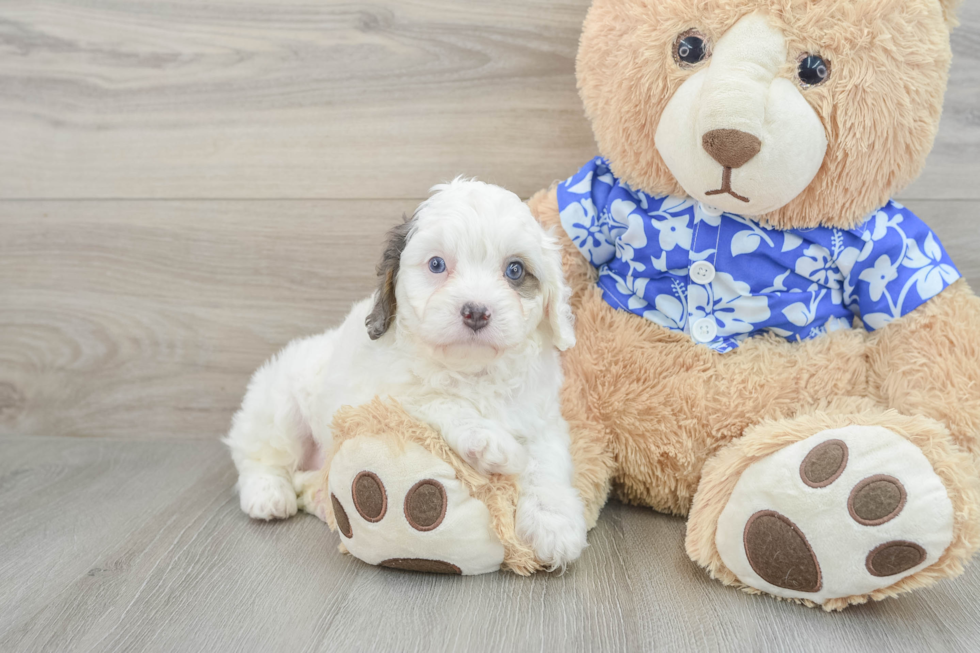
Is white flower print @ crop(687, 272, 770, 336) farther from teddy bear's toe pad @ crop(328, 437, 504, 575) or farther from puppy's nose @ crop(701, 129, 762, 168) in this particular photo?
teddy bear's toe pad @ crop(328, 437, 504, 575)

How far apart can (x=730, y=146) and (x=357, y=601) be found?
104 cm

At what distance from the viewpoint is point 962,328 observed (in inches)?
55.3

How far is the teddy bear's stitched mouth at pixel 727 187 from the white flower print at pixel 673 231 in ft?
0.43

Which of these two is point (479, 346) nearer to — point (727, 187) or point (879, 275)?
point (727, 187)

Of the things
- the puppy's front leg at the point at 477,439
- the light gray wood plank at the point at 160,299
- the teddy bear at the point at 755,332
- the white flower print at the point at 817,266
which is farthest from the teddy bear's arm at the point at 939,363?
the light gray wood plank at the point at 160,299

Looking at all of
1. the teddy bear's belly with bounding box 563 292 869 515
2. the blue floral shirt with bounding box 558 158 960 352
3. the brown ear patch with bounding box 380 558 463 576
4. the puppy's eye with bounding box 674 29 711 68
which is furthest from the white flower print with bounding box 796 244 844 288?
the brown ear patch with bounding box 380 558 463 576

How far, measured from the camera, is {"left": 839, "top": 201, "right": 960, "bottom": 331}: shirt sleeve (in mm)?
1460

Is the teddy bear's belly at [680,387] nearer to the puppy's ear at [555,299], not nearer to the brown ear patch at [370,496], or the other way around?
the puppy's ear at [555,299]

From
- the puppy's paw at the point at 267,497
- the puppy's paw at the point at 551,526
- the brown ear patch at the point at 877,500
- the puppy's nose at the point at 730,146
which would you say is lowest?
the puppy's paw at the point at 267,497

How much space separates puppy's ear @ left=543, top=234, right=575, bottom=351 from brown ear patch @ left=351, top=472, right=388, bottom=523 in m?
0.43

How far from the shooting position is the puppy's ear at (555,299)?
4.61 feet

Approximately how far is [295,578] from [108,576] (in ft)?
1.18

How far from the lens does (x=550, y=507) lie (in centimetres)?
138

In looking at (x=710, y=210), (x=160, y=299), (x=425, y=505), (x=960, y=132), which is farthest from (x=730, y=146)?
(x=160, y=299)
